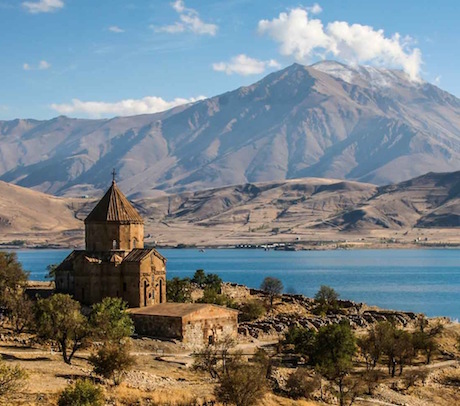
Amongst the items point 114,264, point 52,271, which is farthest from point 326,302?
point 114,264

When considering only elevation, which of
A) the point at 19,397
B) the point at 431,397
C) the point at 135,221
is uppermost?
the point at 135,221

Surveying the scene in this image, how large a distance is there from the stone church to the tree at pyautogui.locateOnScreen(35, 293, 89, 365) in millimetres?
12320

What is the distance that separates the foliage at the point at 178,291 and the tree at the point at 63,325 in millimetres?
21137

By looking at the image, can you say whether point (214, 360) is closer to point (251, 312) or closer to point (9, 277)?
point (251, 312)

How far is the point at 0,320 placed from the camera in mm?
53094

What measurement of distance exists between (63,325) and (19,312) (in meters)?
9.37

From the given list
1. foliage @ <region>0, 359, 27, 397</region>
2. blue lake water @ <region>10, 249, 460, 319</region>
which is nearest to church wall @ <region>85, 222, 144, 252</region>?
foliage @ <region>0, 359, 27, 397</region>

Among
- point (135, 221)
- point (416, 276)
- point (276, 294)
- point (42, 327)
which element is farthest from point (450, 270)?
point (42, 327)

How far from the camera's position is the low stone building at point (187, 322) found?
169 ft

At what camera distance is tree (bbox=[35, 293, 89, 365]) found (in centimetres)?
4131

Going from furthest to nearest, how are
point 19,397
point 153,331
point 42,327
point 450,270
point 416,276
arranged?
Result: point 450,270 < point 416,276 < point 153,331 < point 42,327 < point 19,397

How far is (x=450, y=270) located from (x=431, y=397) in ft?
451

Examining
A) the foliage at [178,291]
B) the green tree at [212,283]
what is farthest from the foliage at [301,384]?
the green tree at [212,283]

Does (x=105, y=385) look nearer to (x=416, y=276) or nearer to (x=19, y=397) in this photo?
(x=19, y=397)
